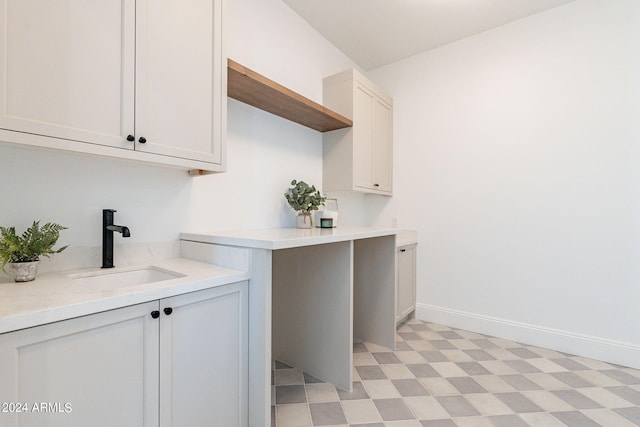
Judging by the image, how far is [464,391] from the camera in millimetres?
1616

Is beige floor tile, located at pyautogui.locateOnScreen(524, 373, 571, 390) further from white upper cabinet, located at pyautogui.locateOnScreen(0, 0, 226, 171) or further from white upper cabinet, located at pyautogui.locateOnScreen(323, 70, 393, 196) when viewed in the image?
white upper cabinet, located at pyautogui.locateOnScreen(0, 0, 226, 171)

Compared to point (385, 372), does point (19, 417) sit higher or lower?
higher

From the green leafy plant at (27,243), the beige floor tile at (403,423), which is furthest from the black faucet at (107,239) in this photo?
the beige floor tile at (403,423)

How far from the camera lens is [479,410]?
146 centimetres

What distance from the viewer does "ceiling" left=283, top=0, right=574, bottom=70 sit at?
215 cm

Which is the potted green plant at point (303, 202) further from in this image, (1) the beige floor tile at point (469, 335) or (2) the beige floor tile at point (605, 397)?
(2) the beige floor tile at point (605, 397)

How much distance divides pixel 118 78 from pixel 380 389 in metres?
1.98

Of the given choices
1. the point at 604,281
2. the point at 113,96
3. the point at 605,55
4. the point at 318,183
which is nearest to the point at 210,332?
the point at 113,96

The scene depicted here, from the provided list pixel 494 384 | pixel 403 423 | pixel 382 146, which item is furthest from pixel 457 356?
pixel 382 146

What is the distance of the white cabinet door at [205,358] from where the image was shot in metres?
0.95

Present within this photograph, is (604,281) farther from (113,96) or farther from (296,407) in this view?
(113,96)

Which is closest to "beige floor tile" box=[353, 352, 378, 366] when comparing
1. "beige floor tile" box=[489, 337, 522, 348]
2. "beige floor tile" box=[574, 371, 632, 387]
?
"beige floor tile" box=[489, 337, 522, 348]

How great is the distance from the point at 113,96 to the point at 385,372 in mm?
2044

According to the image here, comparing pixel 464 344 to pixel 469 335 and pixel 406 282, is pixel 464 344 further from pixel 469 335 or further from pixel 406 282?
pixel 406 282
